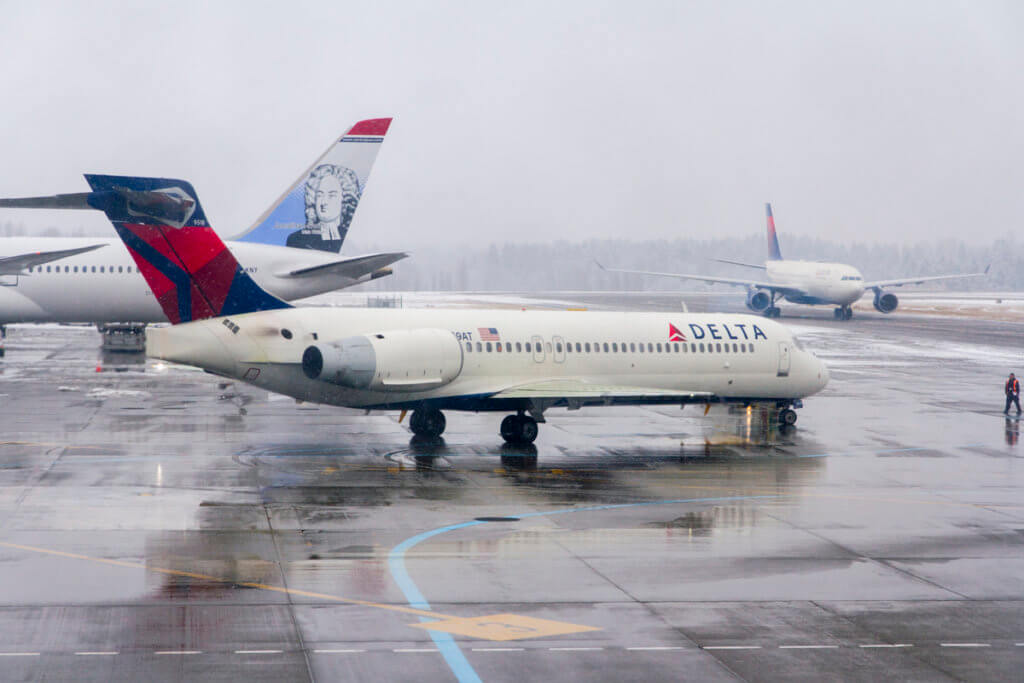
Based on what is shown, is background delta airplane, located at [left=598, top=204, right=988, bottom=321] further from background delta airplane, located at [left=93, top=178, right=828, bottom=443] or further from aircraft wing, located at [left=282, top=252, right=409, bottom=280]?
background delta airplane, located at [left=93, top=178, right=828, bottom=443]

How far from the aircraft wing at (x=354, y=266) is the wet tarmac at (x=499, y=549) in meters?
6.47

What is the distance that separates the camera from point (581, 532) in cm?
2045

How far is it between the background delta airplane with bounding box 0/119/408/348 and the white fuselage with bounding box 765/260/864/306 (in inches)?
2166

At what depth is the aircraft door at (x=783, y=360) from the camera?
3497 centimetres

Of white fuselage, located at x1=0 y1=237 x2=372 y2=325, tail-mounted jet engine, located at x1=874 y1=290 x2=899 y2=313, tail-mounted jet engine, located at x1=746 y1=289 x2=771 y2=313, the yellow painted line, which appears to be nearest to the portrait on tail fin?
white fuselage, located at x1=0 y1=237 x2=372 y2=325

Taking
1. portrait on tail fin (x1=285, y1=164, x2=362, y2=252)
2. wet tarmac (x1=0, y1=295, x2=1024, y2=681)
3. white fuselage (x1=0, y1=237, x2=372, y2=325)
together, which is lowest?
wet tarmac (x1=0, y1=295, x2=1024, y2=681)

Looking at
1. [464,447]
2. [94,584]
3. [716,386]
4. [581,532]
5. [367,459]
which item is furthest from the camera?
[716,386]

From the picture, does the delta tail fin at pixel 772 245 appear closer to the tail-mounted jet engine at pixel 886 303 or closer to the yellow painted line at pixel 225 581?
the tail-mounted jet engine at pixel 886 303

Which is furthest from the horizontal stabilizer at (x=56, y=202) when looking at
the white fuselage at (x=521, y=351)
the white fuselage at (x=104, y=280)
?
the white fuselage at (x=104, y=280)

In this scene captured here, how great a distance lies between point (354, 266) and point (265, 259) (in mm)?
8321

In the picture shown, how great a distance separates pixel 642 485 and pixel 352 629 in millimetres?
11981

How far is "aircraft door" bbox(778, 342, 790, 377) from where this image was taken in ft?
115

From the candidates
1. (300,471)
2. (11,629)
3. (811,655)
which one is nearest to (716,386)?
(300,471)

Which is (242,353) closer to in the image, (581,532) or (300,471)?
(300,471)
